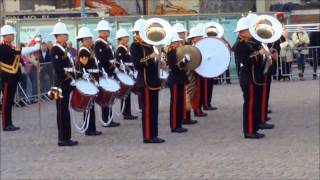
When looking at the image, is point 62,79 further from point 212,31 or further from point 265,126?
point 212,31

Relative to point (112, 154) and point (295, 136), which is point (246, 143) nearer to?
point (295, 136)

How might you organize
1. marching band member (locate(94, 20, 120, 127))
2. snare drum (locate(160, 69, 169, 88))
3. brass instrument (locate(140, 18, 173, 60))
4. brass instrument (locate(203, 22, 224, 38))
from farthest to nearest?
brass instrument (locate(203, 22, 224, 38)), marching band member (locate(94, 20, 120, 127)), snare drum (locate(160, 69, 169, 88)), brass instrument (locate(140, 18, 173, 60))

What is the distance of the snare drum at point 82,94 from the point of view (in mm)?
12930

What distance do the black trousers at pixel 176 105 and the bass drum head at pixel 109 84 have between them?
0.93 metres

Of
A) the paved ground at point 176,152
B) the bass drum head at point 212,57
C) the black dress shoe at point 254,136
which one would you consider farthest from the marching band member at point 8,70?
the black dress shoe at point 254,136

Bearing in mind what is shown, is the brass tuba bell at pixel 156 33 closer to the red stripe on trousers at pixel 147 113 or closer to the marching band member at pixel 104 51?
the red stripe on trousers at pixel 147 113

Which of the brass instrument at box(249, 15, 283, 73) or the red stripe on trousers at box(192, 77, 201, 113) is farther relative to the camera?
the red stripe on trousers at box(192, 77, 201, 113)

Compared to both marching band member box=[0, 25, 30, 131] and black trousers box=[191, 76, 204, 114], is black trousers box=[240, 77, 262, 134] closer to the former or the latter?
black trousers box=[191, 76, 204, 114]

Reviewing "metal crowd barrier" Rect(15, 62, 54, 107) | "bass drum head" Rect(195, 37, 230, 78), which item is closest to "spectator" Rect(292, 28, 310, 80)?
"metal crowd barrier" Rect(15, 62, 54, 107)

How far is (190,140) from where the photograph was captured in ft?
42.6

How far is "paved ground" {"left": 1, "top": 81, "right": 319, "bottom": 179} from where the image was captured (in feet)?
33.2

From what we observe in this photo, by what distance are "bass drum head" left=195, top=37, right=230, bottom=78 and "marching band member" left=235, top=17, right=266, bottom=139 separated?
6.62 ft

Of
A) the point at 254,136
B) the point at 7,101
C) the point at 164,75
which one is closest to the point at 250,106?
the point at 254,136

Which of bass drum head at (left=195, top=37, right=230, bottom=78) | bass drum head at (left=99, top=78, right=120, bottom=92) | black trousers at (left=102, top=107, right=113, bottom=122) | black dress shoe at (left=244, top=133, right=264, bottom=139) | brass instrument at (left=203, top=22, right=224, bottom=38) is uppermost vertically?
brass instrument at (left=203, top=22, right=224, bottom=38)
